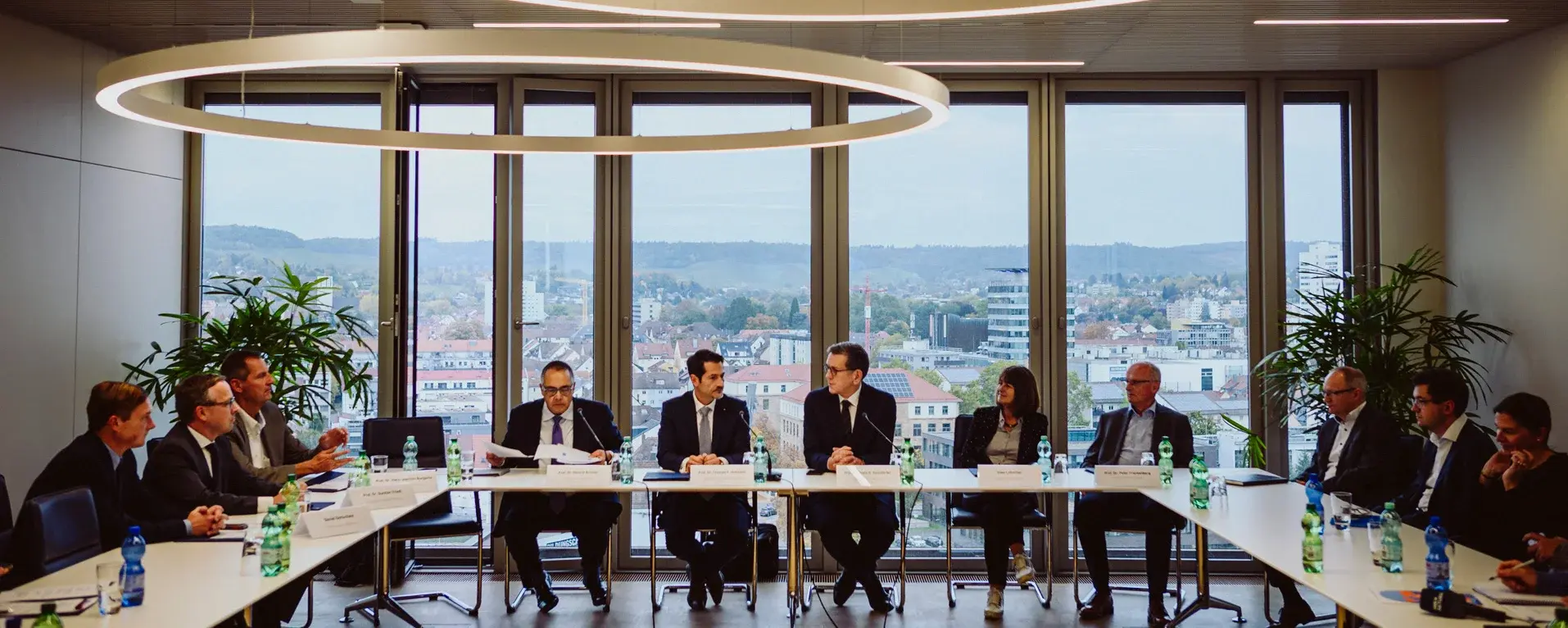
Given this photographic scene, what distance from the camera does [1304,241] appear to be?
755 centimetres

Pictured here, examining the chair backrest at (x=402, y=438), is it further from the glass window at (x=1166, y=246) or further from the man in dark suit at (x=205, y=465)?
the glass window at (x=1166, y=246)

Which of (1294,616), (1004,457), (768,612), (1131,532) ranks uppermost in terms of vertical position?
(1004,457)

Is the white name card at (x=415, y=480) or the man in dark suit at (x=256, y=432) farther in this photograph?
the man in dark suit at (x=256, y=432)

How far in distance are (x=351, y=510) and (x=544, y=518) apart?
1697 millimetres

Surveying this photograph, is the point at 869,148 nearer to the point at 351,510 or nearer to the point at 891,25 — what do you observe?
the point at 891,25

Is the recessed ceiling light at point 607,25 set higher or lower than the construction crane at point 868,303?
higher

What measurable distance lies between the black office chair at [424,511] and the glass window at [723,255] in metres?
1.37

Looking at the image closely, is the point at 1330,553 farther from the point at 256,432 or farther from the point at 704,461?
the point at 256,432

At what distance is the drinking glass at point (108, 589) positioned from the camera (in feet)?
10.5

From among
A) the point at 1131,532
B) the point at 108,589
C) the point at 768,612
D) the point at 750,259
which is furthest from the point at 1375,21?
the point at 108,589

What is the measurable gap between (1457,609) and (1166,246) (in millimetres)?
4608

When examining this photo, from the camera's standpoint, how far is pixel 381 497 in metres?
5.16

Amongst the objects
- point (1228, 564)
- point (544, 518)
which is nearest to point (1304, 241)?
point (1228, 564)

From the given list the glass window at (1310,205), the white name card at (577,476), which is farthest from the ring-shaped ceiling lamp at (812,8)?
the glass window at (1310,205)
